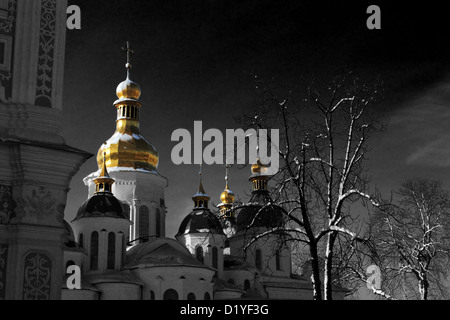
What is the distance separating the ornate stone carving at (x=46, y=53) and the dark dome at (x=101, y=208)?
2372 cm

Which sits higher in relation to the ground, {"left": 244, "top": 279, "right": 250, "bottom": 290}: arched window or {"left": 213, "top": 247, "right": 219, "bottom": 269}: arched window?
{"left": 213, "top": 247, "right": 219, "bottom": 269}: arched window

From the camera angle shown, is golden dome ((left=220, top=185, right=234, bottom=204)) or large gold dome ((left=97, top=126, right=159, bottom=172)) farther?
golden dome ((left=220, top=185, right=234, bottom=204))

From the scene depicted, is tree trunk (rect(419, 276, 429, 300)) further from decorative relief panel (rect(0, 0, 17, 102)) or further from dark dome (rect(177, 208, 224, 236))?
dark dome (rect(177, 208, 224, 236))

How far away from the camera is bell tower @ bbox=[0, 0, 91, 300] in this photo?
1049 centimetres

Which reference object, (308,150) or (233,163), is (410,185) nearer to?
(308,150)

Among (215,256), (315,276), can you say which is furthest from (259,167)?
(215,256)

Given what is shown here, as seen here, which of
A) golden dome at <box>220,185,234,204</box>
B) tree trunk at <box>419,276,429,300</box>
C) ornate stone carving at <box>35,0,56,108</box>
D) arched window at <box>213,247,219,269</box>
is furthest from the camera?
golden dome at <box>220,185,234,204</box>

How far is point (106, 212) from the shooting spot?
35031mm

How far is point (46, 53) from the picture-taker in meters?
11.8

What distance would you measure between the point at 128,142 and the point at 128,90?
4.17 m

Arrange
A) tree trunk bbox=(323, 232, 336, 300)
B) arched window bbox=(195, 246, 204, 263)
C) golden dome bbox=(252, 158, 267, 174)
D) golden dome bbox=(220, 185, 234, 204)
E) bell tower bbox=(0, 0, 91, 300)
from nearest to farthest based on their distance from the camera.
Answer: bell tower bbox=(0, 0, 91, 300), tree trunk bbox=(323, 232, 336, 300), golden dome bbox=(252, 158, 267, 174), arched window bbox=(195, 246, 204, 263), golden dome bbox=(220, 185, 234, 204)

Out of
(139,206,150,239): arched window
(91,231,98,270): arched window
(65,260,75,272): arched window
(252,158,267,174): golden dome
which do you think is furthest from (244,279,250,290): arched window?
(65,260,75,272): arched window

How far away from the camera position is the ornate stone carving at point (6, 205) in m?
10.6

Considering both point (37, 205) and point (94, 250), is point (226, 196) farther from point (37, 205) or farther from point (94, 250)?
point (37, 205)
